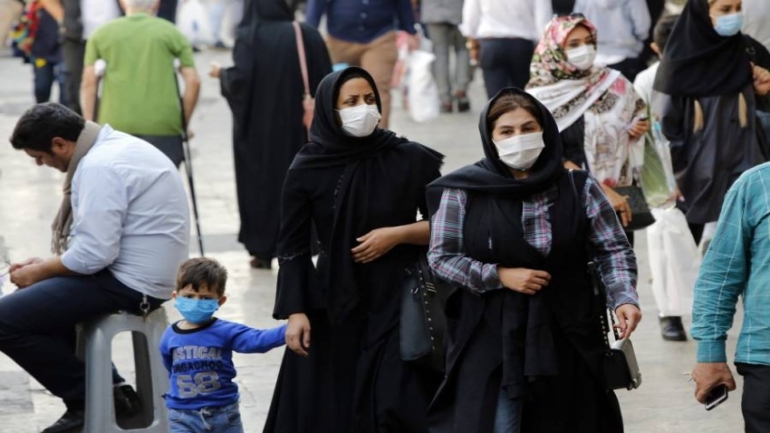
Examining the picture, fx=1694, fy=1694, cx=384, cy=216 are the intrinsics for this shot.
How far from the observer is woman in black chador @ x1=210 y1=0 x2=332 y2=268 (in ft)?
31.8

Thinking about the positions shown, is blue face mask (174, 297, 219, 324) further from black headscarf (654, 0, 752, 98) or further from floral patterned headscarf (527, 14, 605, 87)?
black headscarf (654, 0, 752, 98)

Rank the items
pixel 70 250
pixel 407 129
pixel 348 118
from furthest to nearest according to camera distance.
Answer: pixel 407 129
pixel 70 250
pixel 348 118

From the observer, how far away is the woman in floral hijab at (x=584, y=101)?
7.11 meters

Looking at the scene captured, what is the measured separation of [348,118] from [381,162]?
18 centimetres

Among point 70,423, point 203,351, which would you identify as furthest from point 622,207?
point 70,423

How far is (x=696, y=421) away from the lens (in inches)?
266

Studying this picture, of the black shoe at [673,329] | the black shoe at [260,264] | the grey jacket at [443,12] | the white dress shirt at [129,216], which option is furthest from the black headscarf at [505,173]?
the grey jacket at [443,12]

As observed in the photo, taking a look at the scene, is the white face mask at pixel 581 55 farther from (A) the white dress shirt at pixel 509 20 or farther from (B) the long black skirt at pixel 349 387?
(A) the white dress shirt at pixel 509 20

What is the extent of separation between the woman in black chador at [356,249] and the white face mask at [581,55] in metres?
1.64

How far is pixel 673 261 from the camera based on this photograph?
314 inches

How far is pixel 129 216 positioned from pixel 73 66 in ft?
24.5

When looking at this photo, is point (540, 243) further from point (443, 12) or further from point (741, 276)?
point (443, 12)

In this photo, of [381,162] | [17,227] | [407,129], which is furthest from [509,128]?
[407,129]

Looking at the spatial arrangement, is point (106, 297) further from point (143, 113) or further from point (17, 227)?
point (17, 227)
